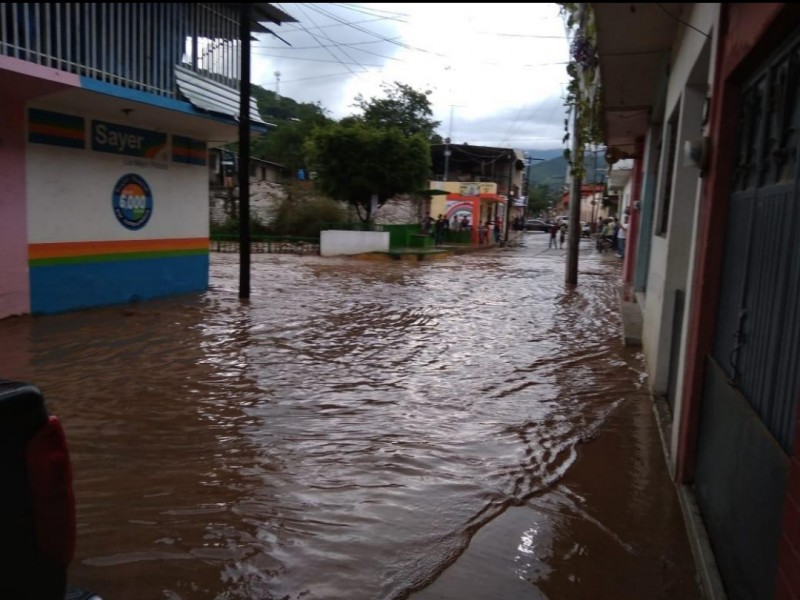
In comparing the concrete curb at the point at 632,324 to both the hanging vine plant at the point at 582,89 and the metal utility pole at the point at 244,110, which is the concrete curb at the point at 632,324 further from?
the metal utility pole at the point at 244,110

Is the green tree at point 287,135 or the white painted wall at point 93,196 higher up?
the green tree at point 287,135

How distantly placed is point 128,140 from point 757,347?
11.0m

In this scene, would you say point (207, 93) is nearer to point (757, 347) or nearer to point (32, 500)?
point (757, 347)

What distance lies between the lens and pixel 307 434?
17.6ft

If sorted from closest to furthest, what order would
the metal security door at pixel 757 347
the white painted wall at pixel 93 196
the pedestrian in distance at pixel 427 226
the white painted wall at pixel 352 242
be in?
the metal security door at pixel 757 347 < the white painted wall at pixel 93 196 < the white painted wall at pixel 352 242 < the pedestrian in distance at pixel 427 226

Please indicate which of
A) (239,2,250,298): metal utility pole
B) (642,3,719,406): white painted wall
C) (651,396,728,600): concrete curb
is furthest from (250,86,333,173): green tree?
(651,396,728,600): concrete curb

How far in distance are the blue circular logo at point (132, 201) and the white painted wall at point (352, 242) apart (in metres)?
14.8

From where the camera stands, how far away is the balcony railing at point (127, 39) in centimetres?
873

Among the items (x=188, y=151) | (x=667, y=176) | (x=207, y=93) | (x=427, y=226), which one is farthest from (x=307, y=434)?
(x=427, y=226)

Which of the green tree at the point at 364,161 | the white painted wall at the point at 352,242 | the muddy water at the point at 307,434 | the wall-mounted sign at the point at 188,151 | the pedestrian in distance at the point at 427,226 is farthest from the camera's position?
the pedestrian in distance at the point at 427,226

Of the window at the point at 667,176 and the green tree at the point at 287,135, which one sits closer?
the window at the point at 667,176

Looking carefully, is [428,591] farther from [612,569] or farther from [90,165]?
[90,165]

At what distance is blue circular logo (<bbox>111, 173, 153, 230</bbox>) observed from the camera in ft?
37.8

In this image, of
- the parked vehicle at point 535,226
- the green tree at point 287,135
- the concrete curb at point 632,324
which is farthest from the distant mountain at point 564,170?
the green tree at point 287,135
